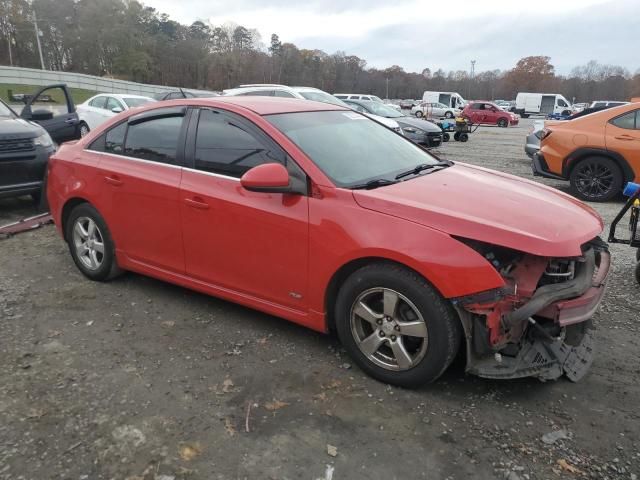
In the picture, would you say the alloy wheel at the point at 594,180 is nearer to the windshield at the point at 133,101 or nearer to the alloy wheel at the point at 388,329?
the alloy wheel at the point at 388,329

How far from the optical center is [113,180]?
4.07 m

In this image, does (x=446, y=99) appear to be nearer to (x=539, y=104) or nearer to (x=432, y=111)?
(x=539, y=104)

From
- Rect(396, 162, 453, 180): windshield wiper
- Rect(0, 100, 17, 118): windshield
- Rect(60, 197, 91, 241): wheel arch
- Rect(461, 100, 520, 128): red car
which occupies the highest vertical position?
Rect(0, 100, 17, 118): windshield

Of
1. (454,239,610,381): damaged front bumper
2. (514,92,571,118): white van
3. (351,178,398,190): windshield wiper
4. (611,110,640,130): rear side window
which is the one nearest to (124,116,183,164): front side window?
(351,178,398,190): windshield wiper

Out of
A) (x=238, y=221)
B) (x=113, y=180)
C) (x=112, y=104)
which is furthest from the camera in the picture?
(x=112, y=104)

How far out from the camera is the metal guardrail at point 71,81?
43938mm

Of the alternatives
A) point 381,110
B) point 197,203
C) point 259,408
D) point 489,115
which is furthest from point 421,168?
point 489,115

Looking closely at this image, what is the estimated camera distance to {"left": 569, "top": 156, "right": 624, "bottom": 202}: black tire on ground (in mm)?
8039

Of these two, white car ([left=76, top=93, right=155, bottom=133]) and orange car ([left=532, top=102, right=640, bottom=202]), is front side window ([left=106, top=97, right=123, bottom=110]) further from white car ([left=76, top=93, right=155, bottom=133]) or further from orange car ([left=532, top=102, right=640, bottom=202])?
orange car ([left=532, top=102, right=640, bottom=202])

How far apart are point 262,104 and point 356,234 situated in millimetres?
1433

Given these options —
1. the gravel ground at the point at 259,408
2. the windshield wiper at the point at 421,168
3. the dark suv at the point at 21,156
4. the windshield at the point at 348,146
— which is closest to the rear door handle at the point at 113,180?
the gravel ground at the point at 259,408

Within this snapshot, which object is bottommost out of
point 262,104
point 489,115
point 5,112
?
point 489,115

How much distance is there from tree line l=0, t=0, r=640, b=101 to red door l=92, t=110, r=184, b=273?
79.4m

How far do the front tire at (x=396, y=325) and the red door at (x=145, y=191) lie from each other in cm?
150
